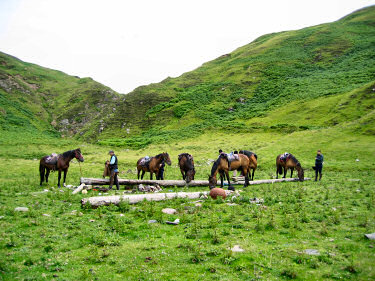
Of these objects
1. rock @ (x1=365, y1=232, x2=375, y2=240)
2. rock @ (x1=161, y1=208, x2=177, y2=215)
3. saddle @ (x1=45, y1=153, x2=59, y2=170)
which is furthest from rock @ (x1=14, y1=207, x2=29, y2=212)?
rock @ (x1=365, y1=232, x2=375, y2=240)

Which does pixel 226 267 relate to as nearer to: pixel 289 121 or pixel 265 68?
pixel 289 121

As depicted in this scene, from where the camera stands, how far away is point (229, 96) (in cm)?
8850

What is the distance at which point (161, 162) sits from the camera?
2183cm

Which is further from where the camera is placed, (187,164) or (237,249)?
(187,164)

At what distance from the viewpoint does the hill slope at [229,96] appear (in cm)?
6309

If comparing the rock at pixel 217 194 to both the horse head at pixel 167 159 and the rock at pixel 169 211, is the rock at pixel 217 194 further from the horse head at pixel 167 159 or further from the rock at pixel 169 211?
the horse head at pixel 167 159

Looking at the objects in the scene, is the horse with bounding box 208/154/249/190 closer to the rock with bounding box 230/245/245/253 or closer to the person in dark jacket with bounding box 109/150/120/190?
the person in dark jacket with bounding box 109/150/120/190

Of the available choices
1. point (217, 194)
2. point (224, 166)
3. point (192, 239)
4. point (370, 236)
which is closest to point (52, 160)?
point (224, 166)

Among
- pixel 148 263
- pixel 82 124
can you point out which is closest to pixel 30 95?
pixel 82 124

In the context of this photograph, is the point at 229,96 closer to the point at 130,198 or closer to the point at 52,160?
the point at 52,160

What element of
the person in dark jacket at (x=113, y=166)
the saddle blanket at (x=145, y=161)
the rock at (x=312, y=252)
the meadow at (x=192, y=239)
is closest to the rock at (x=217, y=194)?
the meadow at (x=192, y=239)

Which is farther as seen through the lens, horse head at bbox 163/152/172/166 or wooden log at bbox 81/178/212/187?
horse head at bbox 163/152/172/166

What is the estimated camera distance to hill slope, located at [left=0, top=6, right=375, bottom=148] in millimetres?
63094

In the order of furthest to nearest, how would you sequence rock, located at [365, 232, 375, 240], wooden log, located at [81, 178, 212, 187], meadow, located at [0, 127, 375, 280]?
1. wooden log, located at [81, 178, 212, 187]
2. rock, located at [365, 232, 375, 240]
3. meadow, located at [0, 127, 375, 280]
